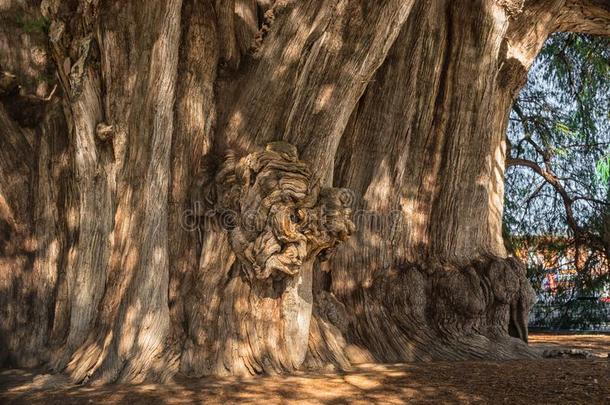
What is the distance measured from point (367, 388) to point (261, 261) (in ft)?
3.86

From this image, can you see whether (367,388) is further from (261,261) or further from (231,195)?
(231,195)

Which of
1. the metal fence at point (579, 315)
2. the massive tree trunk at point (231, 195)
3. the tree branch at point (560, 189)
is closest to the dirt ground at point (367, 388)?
the massive tree trunk at point (231, 195)

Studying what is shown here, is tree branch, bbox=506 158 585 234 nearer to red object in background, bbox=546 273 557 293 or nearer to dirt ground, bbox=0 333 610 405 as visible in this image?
red object in background, bbox=546 273 557 293

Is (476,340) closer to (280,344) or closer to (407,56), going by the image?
(280,344)

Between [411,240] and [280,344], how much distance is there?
1915 mm

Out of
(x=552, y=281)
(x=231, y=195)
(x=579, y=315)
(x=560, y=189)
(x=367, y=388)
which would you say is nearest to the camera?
(x=367, y=388)

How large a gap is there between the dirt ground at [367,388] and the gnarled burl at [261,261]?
10.6 inches

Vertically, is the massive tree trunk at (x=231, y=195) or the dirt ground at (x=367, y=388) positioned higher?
the massive tree trunk at (x=231, y=195)

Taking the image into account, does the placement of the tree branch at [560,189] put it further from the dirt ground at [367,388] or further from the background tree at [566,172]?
the dirt ground at [367,388]

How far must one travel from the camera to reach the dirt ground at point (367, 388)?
4164mm

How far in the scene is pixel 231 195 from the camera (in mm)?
5262

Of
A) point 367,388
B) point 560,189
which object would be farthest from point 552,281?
point 367,388

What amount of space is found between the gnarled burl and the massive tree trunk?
2cm

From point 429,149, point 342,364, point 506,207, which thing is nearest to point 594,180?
point 506,207
